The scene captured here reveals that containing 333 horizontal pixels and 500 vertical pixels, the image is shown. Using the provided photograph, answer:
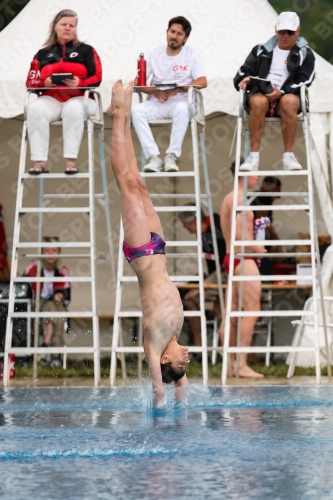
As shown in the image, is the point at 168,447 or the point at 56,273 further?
the point at 56,273

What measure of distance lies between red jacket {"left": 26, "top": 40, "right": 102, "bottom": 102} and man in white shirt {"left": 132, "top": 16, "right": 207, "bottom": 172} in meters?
0.51

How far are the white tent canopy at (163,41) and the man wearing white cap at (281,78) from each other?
63cm

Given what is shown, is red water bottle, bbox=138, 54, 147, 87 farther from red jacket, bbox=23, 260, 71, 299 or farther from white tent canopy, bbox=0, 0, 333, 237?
red jacket, bbox=23, 260, 71, 299

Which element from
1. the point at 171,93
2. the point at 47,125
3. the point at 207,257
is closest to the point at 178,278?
the point at 171,93

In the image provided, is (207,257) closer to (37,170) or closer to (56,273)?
(56,273)

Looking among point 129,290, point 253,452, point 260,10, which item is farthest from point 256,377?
point 253,452

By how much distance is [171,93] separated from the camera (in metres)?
8.73

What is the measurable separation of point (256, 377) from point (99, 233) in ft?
11.7

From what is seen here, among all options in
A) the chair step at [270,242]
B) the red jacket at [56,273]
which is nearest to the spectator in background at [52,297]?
the red jacket at [56,273]

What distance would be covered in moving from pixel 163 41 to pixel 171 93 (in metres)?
1.48

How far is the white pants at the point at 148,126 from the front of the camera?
27.9 feet

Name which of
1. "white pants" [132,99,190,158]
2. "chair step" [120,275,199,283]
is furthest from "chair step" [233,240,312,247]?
"white pants" [132,99,190,158]

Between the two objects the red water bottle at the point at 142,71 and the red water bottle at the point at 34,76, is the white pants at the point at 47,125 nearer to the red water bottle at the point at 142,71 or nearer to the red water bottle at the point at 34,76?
the red water bottle at the point at 34,76

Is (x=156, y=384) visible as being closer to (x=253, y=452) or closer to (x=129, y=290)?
(x=253, y=452)
